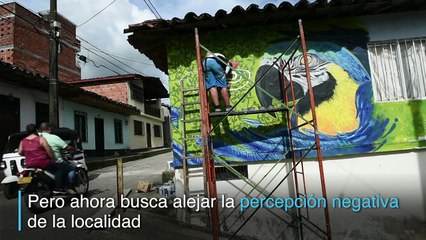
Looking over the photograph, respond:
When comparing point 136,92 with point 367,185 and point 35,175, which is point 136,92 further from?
point 367,185

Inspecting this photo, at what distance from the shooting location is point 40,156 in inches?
222

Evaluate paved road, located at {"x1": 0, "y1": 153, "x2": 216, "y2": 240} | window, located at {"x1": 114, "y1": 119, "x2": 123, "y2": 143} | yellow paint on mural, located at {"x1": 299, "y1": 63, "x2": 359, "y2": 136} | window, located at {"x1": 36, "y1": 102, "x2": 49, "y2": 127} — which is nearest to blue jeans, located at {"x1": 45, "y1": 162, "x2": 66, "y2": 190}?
paved road, located at {"x1": 0, "y1": 153, "x2": 216, "y2": 240}

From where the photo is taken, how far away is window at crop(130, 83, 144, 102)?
20.7 m

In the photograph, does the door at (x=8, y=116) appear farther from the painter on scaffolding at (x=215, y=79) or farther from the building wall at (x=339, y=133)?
the painter on scaffolding at (x=215, y=79)

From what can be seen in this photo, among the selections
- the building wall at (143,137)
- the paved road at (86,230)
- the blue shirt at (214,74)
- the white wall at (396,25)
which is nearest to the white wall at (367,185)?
the paved road at (86,230)

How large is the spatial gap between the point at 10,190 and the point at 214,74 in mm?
5143

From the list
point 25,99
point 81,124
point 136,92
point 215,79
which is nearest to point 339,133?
point 215,79

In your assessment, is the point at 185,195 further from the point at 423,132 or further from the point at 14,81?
the point at 14,81

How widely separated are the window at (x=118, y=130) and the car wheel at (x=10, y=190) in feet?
39.2

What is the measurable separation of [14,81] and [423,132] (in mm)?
11500

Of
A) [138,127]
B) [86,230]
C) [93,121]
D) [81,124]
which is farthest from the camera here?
[138,127]

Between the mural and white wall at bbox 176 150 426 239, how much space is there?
24cm

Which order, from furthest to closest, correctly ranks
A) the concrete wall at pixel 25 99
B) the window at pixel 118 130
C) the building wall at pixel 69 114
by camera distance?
the window at pixel 118 130 → the building wall at pixel 69 114 → the concrete wall at pixel 25 99

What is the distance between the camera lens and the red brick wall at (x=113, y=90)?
20.1 m
